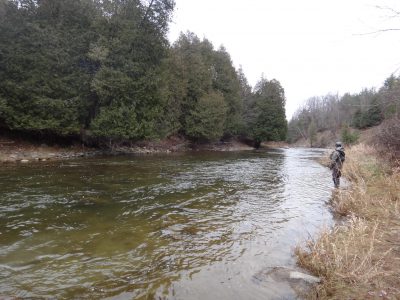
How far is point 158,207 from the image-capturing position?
891cm

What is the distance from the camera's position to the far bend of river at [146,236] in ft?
14.5

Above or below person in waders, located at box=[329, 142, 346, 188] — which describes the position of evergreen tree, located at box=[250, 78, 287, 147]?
above

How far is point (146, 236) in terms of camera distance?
21.3 feet

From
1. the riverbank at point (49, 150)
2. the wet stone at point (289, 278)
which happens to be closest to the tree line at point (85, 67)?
the riverbank at point (49, 150)

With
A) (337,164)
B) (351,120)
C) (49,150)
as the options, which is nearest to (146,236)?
(337,164)

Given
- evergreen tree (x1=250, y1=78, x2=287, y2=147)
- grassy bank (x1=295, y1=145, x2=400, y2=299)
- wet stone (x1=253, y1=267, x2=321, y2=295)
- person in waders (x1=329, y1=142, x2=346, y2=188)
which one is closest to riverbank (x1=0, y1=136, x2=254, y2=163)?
person in waders (x1=329, y1=142, x2=346, y2=188)

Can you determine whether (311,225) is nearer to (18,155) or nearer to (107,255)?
(107,255)

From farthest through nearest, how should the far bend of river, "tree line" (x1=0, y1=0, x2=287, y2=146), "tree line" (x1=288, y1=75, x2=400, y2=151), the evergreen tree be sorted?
the evergreen tree → "tree line" (x1=0, y1=0, x2=287, y2=146) → "tree line" (x1=288, y1=75, x2=400, y2=151) → the far bend of river

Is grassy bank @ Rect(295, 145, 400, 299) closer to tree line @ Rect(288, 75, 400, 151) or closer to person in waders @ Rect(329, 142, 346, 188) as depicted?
tree line @ Rect(288, 75, 400, 151)

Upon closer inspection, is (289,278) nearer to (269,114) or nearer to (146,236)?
(146,236)

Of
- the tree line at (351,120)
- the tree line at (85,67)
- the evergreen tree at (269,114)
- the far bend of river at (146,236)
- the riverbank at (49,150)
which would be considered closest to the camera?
the far bend of river at (146,236)

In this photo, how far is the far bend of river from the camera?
4.41 metres

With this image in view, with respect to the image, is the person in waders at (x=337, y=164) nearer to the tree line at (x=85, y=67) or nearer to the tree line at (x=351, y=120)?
the tree line at (x=351, y=120)

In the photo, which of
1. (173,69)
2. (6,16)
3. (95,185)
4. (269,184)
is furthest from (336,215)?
(173,69)
